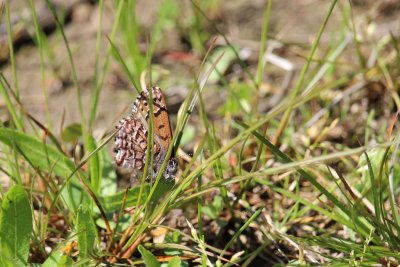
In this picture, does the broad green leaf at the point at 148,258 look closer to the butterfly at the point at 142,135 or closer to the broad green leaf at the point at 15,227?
the butterfly at the point at 142,135

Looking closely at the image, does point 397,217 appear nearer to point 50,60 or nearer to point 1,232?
point 1,232

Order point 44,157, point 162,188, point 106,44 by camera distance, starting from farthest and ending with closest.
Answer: point 106,44 → point 44,157 → point 162,188

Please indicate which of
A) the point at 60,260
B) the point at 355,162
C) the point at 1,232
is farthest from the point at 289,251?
the point at 1,232

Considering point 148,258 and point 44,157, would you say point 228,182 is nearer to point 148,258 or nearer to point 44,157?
point 148,258

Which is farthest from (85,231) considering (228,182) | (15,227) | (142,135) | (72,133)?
(72,133)

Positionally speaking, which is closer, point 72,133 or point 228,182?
point 228,182
